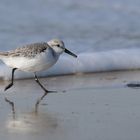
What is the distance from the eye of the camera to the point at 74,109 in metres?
6.15

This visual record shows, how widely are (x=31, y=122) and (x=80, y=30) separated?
12.1ft

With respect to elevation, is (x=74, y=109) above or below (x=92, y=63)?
below

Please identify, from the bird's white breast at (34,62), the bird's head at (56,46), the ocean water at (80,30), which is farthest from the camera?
the ocean water at (80,30)

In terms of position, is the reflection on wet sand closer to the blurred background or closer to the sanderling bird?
the sanderling bird

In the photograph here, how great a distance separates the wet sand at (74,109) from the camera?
540 cm

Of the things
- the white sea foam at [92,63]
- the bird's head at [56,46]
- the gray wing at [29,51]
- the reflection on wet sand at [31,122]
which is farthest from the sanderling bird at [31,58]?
the reflection on wet sand at [31,122]

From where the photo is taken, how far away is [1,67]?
7.65 m

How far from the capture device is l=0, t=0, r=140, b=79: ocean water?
792 cm

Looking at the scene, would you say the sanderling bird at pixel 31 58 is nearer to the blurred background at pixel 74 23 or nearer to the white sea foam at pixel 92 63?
the white sea foam at pixel 92 63

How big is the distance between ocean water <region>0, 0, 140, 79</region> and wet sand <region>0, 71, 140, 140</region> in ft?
0.75

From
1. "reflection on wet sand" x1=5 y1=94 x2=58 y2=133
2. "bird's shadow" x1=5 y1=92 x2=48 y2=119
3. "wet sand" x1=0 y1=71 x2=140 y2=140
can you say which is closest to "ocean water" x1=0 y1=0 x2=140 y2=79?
"wet sand" x1=0 y1=71 x2=140 y2=140

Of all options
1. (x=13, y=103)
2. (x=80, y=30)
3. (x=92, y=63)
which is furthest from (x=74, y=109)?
(x=80, y=30)

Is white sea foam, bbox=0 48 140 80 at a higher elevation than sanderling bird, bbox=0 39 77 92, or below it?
below

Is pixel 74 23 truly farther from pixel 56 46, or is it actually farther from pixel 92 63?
pixel 56 46
